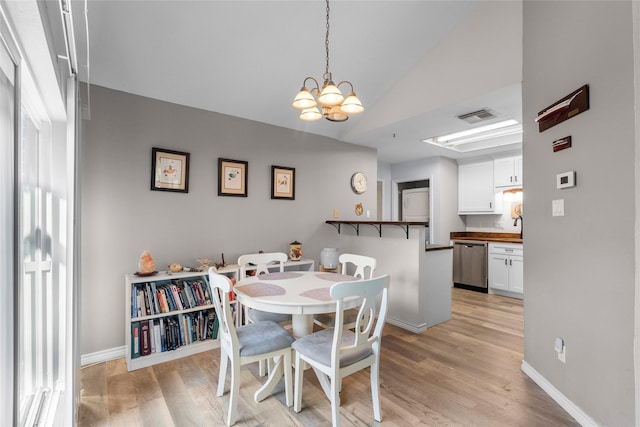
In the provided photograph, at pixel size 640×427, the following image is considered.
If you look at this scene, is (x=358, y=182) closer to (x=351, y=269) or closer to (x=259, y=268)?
(x=351, y=269)

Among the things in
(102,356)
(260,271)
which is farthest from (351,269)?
(102,356)

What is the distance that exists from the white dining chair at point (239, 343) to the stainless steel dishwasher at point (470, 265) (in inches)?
156

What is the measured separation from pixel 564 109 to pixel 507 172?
3.27 m

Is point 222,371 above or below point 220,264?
below

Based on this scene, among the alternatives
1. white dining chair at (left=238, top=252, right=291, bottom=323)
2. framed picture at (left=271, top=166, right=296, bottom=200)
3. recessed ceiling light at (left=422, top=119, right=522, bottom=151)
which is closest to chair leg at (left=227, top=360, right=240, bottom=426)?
white dining chair at (left=238, top=252, right=291, bottom=323)

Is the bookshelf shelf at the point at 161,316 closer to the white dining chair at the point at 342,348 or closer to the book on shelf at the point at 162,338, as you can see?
the book on shelf at the point at 162,338

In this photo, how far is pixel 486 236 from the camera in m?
5.16

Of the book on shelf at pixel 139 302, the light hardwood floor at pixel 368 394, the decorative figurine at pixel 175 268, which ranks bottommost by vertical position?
the light hardwood floor at pixel 368 394

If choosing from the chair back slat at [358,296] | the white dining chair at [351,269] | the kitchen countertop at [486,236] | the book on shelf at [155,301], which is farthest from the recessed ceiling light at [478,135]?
the book on shelf at [155,301]

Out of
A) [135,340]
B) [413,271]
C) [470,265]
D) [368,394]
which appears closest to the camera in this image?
[368,394]

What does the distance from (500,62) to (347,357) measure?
268 centimetres

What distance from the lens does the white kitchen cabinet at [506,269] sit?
4387mm

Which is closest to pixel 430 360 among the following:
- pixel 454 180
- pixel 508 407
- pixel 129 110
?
pixel 508 407

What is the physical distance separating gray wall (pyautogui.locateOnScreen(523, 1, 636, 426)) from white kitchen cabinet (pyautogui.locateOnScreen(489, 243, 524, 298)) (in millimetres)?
2380
